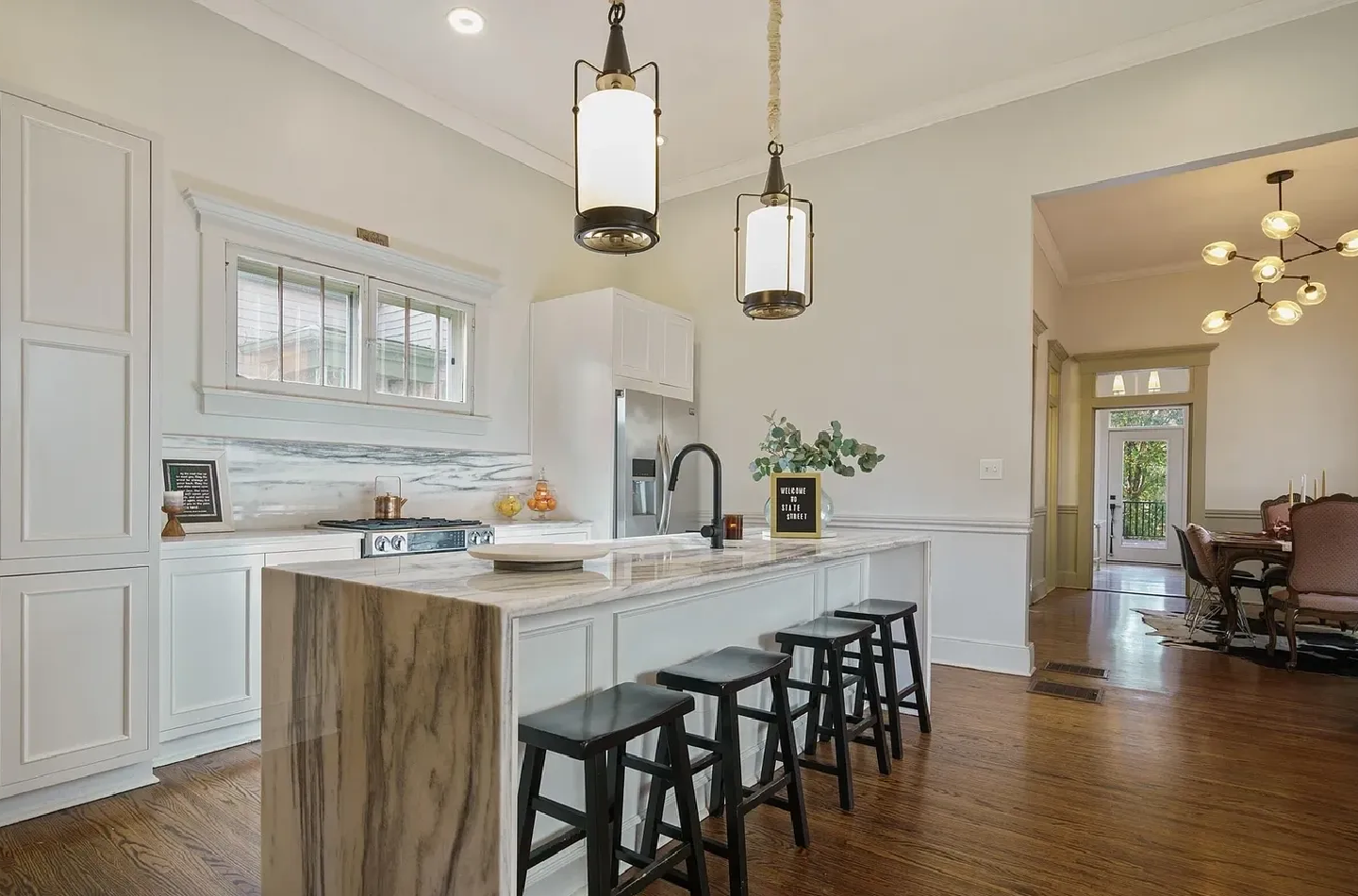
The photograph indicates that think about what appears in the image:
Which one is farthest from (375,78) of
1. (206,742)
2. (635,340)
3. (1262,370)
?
(1262,370)

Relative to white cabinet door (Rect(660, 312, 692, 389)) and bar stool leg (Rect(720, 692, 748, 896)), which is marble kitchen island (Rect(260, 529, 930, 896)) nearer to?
bar stool leg (Rect(720, 692, 748, 896))

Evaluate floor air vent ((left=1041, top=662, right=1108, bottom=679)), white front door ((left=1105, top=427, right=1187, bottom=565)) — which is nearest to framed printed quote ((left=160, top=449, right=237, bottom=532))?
floor air vent ((left=1041, top=662, right=1108, bottom=679))

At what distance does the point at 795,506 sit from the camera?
3.10m

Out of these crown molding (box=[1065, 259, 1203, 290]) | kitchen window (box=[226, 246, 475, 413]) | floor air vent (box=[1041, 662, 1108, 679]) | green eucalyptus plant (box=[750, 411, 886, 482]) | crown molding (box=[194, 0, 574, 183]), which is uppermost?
crown molding (box=[194, 0, 574, 183])

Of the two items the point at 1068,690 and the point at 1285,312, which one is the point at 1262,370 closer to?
the point at 1285,312

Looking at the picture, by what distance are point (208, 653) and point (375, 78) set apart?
314 cm

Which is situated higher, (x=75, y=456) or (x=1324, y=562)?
(x=75, y=456)

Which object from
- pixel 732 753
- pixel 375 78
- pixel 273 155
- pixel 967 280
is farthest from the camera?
pixel 967 280

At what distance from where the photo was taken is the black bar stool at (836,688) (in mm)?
2484

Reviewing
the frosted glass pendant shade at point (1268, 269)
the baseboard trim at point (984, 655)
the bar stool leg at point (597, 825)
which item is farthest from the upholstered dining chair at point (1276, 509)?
the bar stool leg at point (597, 825)

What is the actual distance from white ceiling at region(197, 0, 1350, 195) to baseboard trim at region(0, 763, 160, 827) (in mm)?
3348

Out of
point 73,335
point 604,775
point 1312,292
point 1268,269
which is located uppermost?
→ point 1268,269

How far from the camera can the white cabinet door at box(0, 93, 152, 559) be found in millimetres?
2350

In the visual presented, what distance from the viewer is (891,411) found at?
4.78 metres
